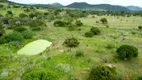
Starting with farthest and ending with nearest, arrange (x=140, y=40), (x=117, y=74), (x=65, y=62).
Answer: (x=140, y=40)
(x=65, y=62)
(x=117, y=74)

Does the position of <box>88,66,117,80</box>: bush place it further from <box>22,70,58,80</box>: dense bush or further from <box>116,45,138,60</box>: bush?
<box>116,45,138,60</box>: bush

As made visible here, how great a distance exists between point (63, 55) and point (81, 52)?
266 centimetres

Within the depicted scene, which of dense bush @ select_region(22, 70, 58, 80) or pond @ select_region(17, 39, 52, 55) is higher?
dense bush @ select_region(22, 70, 58, 80)

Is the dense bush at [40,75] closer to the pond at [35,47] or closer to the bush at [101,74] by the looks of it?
the bush at [101,74]

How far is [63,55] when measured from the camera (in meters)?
27.6

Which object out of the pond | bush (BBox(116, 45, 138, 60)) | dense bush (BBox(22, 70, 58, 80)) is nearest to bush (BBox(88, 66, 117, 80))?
dense bush (BBox(22, 70, 58, 80))

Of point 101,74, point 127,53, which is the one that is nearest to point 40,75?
point 101,74

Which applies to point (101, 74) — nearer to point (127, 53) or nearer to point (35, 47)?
point (127, 53)

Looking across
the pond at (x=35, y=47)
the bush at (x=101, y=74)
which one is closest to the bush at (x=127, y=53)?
the bush at (x=101, y=74)

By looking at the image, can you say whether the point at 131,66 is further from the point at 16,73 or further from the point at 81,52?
the point at 16,73

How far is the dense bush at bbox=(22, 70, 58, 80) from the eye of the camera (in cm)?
2109

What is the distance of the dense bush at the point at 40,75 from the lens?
21.1 meters

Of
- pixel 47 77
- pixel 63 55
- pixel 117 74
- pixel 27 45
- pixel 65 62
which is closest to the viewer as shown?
pixel 47 77

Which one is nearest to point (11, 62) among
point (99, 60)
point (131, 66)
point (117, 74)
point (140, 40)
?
point (99, 60)
